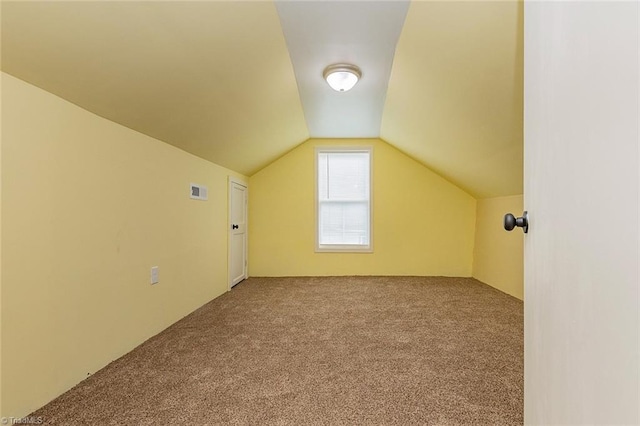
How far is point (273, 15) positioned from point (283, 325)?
2.25m

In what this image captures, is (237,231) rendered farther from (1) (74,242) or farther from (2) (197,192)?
(1) (74,242)

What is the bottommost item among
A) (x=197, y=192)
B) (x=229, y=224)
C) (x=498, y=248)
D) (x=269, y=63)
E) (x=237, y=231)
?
(x=498, y=248)

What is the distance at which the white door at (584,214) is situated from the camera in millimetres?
478

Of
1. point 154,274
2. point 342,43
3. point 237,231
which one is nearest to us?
point 342,43

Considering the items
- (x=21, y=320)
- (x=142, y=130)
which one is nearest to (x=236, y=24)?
(x=142, y=130)

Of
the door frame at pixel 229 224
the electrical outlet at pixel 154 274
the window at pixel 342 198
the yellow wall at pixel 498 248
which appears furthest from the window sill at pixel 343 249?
the electrical outlet at pixel 154 274

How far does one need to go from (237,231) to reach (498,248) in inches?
130

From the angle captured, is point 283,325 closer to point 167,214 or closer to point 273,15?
point 167,214

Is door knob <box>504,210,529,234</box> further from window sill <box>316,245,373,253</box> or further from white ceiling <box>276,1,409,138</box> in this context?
window sill <box>316,245,373,253</box>

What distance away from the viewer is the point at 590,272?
0.58 metres

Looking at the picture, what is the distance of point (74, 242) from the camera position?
5.82 feet

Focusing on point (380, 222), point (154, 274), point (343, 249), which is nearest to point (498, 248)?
point (380, 222)

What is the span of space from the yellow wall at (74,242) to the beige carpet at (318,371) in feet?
0.60

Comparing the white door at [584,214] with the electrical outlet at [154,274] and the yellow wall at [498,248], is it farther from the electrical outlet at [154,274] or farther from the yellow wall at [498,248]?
the yellow wall at [498,248]
